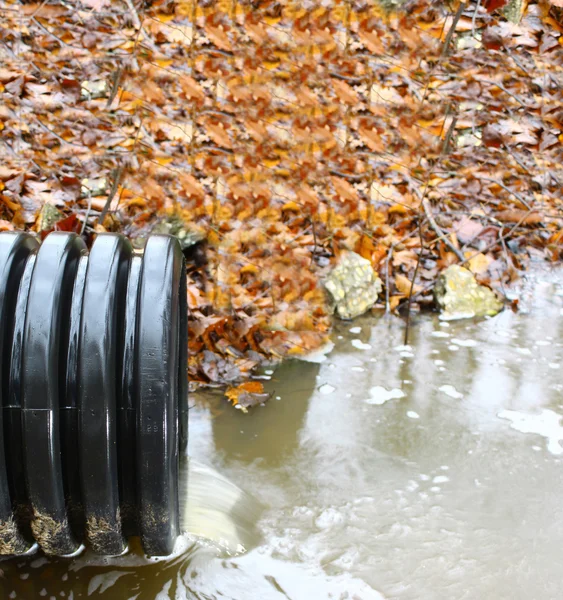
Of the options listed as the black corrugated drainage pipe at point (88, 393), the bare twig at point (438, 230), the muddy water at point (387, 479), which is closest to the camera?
the black corrugated drainage pipe at point (88, 393)

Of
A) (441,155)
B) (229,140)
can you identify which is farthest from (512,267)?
(229,140)

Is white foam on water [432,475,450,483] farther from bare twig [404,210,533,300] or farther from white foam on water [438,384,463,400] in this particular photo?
bare twig [404,210,533,300]

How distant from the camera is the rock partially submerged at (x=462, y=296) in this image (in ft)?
13.7

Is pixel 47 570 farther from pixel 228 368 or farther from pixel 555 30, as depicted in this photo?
pixel 555 30

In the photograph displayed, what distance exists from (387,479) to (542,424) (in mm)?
897

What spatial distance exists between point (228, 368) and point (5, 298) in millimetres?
1573

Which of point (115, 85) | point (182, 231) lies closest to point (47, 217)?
point (182, 231)

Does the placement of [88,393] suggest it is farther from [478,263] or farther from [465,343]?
[478,263]

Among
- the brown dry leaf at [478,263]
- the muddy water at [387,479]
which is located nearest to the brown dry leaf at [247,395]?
the muddy water at [387,479]

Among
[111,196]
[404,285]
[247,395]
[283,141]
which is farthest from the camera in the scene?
[283,141]

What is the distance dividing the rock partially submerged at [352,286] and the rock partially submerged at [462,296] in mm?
423

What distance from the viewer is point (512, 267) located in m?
4.60

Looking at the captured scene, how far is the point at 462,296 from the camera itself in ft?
13.8

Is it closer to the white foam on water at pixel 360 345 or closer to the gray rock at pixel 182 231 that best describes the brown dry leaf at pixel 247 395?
the white foam on water at pixel 360 345
